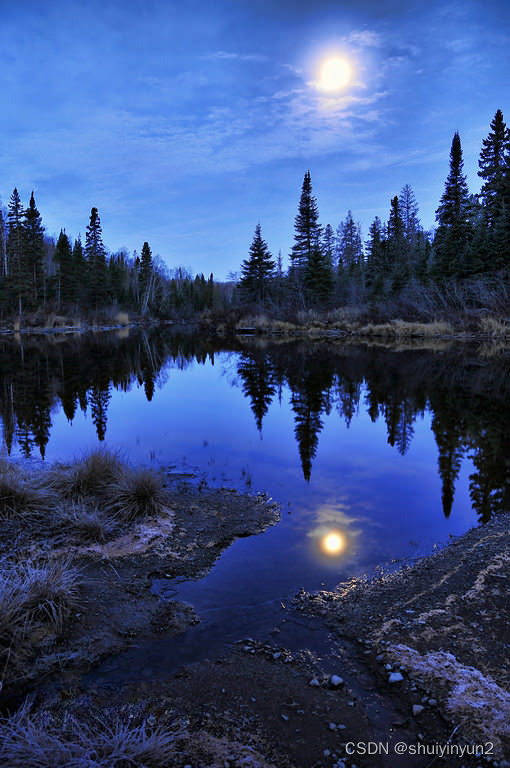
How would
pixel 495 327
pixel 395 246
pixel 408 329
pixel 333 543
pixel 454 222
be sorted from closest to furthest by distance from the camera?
pixel 333 543 → pixel 495 327 → pixel 408 329 → pixel 454 222 → pixel 395 246

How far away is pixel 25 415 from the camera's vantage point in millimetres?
12727

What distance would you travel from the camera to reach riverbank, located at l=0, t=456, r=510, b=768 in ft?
9.12

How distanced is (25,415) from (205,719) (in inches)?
450

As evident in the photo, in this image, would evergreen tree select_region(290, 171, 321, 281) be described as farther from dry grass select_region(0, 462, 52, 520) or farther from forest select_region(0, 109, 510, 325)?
dry grass select_region(0, 462, 52, 520)

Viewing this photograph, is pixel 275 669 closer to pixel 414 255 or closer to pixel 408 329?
pixel 408 329

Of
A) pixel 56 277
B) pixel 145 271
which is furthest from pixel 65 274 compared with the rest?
pixel 145 271

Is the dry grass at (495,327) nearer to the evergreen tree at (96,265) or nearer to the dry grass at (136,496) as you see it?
the dry grass at (136,496)

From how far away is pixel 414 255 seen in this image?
6072 centimetres

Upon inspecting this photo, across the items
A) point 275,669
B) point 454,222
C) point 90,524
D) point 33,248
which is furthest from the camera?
point 33,248

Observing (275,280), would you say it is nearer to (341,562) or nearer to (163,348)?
(163,348)

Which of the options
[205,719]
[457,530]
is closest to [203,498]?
[457,530]

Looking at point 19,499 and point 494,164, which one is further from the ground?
point 494,164

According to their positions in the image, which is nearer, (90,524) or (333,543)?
(90,524)

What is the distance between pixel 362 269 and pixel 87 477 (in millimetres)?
62970
